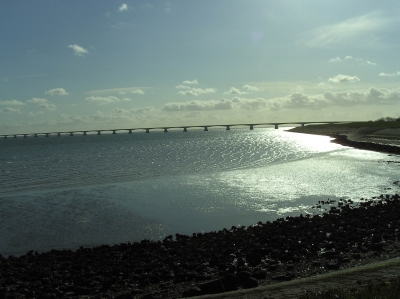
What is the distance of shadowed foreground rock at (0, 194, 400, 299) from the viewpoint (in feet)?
36.5

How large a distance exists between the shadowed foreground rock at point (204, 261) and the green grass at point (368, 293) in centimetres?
280

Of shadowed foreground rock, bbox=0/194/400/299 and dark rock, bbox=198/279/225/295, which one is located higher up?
dark rock, bbox=198/279/225/295

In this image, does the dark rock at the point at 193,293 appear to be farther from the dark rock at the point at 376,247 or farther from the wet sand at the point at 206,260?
the dark rock at the point at 376,247

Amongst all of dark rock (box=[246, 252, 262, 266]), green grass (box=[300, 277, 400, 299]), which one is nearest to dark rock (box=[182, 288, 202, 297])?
green grass (box=[300, 277, 400, 299])

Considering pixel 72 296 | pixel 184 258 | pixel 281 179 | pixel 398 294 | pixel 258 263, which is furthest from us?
pixel 281 179

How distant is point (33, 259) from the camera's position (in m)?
14.6

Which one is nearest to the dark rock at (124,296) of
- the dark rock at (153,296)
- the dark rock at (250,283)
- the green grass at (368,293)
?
the dark rock at (153,296)

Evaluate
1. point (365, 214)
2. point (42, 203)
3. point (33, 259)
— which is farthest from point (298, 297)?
point (42, 203)

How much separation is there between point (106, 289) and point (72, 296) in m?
0.95

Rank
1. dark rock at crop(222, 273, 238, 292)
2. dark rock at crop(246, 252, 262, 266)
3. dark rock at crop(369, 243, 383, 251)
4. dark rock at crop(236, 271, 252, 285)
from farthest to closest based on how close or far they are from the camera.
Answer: dark rock at crop(369, 243, 383, 251) → dark rock at crop(246, 252, 262, 266) → dark rock at crop(236, 271, 252, 285) → dark rock at crop(222, 273, 238, 292)

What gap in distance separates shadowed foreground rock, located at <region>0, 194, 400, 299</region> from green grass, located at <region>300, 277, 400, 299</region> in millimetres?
2797

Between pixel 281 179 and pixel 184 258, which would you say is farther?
pixel 281 179

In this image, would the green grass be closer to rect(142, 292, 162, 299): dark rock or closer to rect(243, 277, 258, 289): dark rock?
rect(243, 277, 258, 289): dark rock

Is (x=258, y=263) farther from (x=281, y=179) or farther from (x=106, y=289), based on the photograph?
(x=281, y=179)
